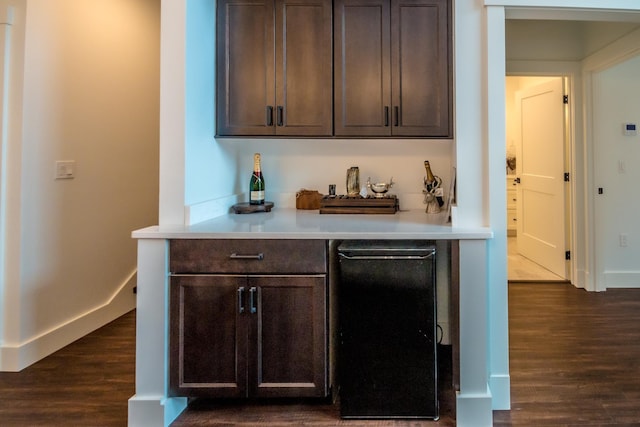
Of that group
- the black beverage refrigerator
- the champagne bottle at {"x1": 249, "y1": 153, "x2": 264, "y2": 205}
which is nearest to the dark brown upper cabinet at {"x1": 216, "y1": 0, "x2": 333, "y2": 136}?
the champagne bottle at {"x1": 249, "y1": 153, "x2": 264, "y2": 205}

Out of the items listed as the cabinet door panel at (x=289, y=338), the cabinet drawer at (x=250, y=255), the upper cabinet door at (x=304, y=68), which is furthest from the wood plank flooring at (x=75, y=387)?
the upper cabinet door at (x=304, y=68)

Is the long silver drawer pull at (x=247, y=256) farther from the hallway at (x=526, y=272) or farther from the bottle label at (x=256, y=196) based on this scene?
the hallway at (x=526, y=272)

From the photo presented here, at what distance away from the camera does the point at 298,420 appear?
203 centimetres

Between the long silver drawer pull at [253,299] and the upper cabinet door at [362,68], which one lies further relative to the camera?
the upper cabinet door at [362,68]

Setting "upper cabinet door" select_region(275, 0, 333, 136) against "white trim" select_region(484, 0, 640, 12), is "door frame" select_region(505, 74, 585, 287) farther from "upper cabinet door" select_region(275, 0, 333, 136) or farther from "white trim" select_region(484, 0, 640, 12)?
"upper cabinet door" select_region(275, 0, 333, 136)

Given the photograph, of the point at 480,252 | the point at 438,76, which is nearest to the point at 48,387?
the point at 480,252

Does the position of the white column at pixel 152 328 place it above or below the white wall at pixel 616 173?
below

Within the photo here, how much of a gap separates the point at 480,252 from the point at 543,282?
2.89 metres

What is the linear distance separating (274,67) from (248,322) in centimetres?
147

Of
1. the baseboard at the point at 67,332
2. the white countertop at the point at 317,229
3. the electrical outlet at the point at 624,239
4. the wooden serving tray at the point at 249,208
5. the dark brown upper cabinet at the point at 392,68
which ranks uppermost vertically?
the dark brown upper cabinet at the point at 392,68

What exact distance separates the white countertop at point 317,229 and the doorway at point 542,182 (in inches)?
102

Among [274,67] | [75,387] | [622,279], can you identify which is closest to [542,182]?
[622,279]

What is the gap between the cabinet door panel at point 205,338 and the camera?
199 centimetres

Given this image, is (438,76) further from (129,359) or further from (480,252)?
(129,359)
